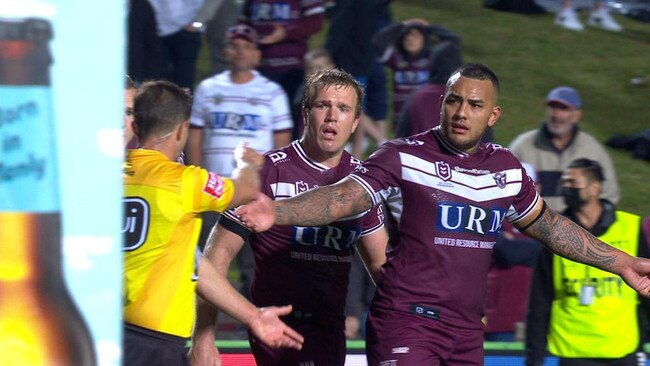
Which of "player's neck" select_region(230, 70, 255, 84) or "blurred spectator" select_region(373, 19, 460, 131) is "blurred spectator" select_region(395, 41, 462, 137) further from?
"blurred spectator" select_region(373, 19, 460, 131)

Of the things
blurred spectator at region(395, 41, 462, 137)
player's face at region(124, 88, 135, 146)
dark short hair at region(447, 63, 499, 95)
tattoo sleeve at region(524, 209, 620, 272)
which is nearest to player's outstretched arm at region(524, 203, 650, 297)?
tattoo sleeve at region(524, 209, 620, 272)

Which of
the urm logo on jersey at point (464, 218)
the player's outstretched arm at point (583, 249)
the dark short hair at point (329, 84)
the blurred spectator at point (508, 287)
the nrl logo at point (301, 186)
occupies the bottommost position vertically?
the blurred spectator at point (508, 287)

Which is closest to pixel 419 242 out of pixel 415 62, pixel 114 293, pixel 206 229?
pixel 114 293

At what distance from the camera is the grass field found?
1327 cm

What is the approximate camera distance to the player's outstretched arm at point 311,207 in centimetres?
450

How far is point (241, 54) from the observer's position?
8.02 meters

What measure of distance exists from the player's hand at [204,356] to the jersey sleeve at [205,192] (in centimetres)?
116

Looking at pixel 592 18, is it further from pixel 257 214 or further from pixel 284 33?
pixel 257 214

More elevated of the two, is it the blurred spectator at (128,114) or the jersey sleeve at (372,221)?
the blurred spectator at (128,114)

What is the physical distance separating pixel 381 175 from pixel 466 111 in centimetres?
48

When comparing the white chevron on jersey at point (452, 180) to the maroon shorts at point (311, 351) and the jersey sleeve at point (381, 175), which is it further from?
the maroon shorts at point (311, 351)

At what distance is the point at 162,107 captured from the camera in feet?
14.8

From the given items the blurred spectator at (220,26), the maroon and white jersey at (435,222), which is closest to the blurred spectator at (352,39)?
the blurred spectator at (220,26)

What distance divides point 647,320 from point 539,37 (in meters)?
9.42
